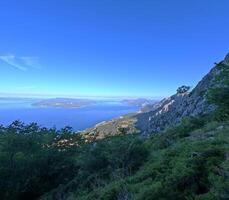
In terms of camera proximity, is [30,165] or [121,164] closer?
[121,164]

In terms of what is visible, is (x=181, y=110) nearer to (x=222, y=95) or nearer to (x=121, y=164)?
(x=121, y=164)

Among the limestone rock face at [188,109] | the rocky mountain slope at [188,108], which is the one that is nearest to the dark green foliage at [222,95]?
the rocky mountain slope at [188,108]

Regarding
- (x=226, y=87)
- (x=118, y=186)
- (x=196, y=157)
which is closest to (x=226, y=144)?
(x=196, y=157)

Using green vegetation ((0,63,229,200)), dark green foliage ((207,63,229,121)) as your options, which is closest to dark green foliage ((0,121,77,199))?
green vegetation ((0,63,229,200))

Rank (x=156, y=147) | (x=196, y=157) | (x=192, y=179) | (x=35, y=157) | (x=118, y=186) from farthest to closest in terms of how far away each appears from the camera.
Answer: (x=35, y=157)
(x=156, y=147)
(x=118, y=186)
(x=196, y=157)
(x=192, y=179)

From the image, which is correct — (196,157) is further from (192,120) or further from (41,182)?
(192,120)

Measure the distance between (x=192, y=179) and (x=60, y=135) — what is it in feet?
58.5

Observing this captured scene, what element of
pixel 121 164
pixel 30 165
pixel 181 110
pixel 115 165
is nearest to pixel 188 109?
pixel 181 110

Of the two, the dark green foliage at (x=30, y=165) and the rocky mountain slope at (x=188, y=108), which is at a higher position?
the rocky mountain slope at (x=188, y=108)

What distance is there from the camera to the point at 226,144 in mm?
10492

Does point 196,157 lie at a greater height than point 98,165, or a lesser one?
greater

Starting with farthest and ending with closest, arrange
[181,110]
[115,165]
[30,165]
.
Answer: [181,110] → [30,165] → [115,165]

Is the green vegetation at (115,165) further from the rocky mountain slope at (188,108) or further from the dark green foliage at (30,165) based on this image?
the rocky mountain slope at (188,108)

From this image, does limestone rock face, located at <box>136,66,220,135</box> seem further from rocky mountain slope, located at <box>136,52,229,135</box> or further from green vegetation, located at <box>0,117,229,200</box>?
green vegetation, located at <box>0,117,229,200</box>
